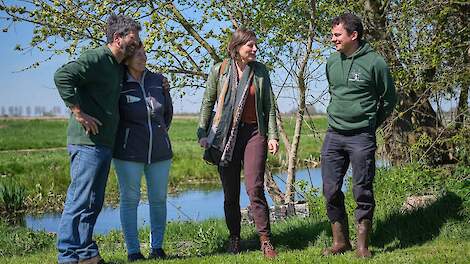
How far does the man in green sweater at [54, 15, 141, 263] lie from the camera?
16.0 ft

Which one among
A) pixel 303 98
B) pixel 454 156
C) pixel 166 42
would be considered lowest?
pixel 454 156

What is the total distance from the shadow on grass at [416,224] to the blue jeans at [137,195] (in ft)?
6.62

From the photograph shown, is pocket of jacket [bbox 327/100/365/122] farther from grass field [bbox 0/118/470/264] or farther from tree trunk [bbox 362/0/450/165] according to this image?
tree trunk [bbox 362/0/450/165]

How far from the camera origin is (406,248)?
5.54 metres

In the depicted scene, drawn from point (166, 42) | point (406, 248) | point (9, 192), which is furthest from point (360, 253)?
point (9, 192)

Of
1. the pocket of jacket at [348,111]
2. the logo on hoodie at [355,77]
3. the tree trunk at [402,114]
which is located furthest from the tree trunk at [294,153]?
the logo on hoodie at [355,77]

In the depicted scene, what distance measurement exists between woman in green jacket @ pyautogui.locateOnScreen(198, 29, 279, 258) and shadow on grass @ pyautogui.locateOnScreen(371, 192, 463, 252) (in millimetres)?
1211

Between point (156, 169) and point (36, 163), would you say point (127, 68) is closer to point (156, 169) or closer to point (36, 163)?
point (156, 169)

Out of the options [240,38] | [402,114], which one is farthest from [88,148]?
[402,114]

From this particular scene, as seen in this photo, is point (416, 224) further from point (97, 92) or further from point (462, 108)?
point (462, 108)

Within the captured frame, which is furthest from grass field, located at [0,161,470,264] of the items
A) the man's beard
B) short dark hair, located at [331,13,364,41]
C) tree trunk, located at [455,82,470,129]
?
short dark hair, located at [331,13,364,41]

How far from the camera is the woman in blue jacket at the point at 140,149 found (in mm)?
5273

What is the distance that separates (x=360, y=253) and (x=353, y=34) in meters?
1.81

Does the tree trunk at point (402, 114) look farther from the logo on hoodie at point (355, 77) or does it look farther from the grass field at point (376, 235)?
the logo on hoodie at point (355, 77)
